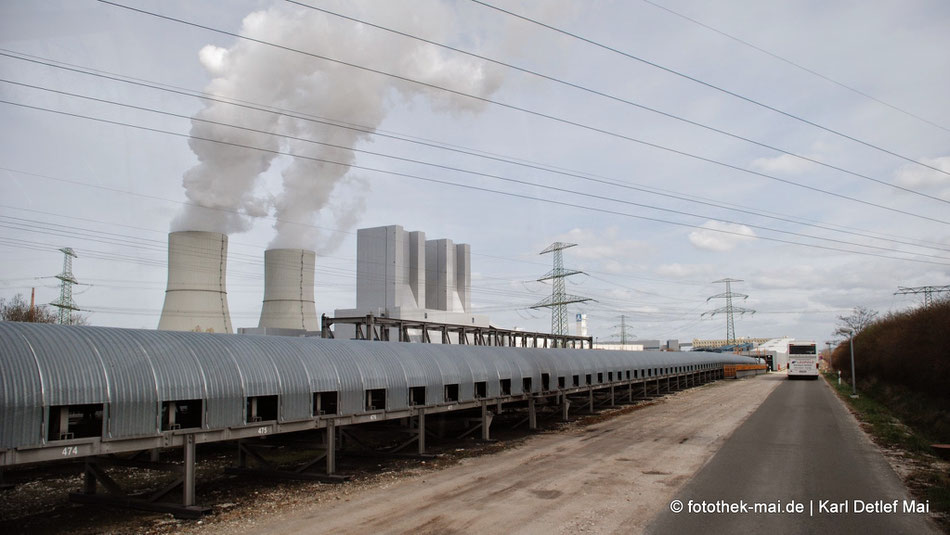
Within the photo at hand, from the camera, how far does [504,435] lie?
78.0 ft

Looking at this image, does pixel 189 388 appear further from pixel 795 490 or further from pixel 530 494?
pixel 795 490

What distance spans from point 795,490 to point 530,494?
570 centimetres

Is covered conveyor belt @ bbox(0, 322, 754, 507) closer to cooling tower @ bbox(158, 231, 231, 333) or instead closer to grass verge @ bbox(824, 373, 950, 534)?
grass verge @ bbox(824, 373, 950, 534)

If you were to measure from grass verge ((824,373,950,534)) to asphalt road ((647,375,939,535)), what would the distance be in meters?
0.40

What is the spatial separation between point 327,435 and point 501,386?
31.2 feet

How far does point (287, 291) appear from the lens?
1731 inches

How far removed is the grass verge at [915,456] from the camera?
11742 millimetres

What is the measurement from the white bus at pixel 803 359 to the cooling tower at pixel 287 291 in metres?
52.5

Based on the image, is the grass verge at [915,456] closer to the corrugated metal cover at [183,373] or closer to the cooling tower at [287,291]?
the corrugated metal cover at [183,373]

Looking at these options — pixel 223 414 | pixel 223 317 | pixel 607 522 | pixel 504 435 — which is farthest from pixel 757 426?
pixel 223 317

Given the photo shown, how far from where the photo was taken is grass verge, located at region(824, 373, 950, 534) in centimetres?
1174

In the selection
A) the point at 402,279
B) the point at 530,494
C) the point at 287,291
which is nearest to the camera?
the point at 530,494

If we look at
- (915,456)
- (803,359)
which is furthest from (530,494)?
(803,359)

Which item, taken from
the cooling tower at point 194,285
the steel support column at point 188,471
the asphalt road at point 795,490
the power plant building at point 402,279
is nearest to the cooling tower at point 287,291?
the cooling tower at point 194,285
